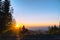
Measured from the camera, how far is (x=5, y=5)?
80.3 feet

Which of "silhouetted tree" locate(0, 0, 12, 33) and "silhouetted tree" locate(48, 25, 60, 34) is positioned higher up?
"silhouetted tree" locate(0, 0, 12, 33)

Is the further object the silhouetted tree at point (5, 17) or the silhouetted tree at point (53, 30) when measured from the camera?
the silhouetted tree at point (5, 17)

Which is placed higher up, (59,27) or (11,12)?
(11,12)

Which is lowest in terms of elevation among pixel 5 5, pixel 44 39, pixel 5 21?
pixel 44 39

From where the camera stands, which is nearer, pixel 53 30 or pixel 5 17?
pixel 53 30

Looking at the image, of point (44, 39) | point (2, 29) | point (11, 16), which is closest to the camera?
point (44, 39)

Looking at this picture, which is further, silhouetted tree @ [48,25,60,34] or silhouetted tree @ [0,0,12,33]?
silhouetted tree @ [0,0,12,33]

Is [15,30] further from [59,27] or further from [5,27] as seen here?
[59,27]

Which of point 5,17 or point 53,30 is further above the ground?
point 5,17

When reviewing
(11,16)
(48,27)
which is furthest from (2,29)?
(48,27)

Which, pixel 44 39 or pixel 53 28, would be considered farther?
pixel 53 28

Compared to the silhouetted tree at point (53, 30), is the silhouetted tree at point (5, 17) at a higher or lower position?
higher

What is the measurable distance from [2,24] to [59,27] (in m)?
7.77

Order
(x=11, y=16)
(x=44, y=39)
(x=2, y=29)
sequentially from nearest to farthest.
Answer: (x=44, y=39) → (x=2, y=29) → (x=11, y=16)
